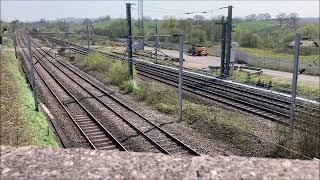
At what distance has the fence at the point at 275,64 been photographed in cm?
4834

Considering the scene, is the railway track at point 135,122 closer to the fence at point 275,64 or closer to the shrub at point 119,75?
the shrub at point 119,75

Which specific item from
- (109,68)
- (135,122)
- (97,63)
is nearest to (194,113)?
(135,122)

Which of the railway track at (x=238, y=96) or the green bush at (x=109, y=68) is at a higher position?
the green bush at (x=109, y=68)

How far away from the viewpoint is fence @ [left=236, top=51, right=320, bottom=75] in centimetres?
4834

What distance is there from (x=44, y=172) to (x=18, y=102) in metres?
18.5

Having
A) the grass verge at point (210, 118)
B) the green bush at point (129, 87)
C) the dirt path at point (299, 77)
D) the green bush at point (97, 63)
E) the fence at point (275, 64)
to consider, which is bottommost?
the dirt path at point (299, 77)

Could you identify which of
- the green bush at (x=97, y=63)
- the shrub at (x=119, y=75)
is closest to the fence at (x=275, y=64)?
the green bush at (x=97, y=63)

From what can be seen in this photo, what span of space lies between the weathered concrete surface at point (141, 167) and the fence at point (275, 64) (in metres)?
45.3

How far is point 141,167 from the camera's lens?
550 cm

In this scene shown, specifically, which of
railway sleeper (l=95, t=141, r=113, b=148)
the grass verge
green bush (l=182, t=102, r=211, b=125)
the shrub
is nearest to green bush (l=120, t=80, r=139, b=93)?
the grass verge

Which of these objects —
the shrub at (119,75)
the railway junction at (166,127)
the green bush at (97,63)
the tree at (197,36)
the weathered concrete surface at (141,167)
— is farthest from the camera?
the tree at (197,36)

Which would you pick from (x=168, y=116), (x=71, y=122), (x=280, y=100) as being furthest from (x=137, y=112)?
(x=280, y=100)

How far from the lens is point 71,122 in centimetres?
2091

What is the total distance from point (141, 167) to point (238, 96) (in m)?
23.7
